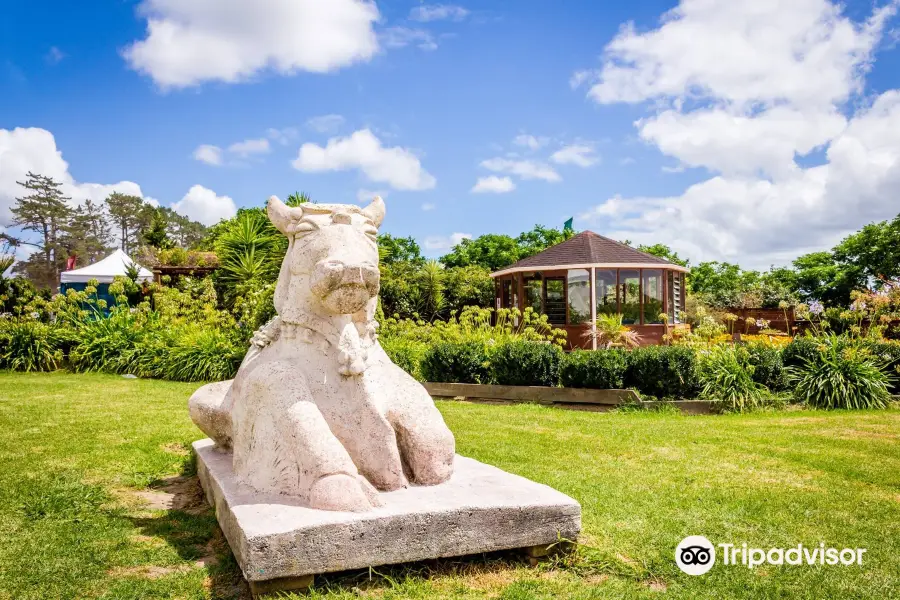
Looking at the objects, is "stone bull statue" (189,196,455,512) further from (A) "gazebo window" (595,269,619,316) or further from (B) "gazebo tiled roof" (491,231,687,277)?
(A) "gazebo window" (595,269,619,316)

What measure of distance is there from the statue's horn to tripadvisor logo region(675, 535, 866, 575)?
104 inches

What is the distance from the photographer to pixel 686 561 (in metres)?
3.72

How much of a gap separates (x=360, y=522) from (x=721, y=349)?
28.6 ft

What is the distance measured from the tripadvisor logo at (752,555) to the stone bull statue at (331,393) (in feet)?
4.71

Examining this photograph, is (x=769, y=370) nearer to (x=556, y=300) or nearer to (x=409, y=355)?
(x=409, y=355)

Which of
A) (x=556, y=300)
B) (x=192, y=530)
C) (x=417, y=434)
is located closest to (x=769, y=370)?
(x=417, y=434)

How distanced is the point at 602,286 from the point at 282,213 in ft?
53.6

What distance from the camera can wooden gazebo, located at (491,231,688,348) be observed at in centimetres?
1931

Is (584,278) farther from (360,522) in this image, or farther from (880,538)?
(360,522)

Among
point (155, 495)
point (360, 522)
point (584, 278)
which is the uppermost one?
point (584, 278)

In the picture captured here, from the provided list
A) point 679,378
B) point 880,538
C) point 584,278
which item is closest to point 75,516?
point 880,538

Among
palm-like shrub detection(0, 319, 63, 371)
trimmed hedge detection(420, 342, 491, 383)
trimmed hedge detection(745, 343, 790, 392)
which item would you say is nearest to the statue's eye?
trimmed hedge detection(420, 342, 491, 383)

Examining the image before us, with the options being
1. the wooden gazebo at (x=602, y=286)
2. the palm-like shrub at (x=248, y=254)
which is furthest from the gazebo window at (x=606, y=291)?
the palm-like shrub at (x=248, y=254)

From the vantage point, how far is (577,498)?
4.98 meters
